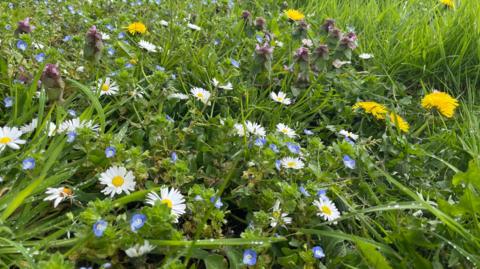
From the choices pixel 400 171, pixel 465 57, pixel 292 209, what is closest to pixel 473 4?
pixel 465 57

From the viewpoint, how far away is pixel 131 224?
1.09m

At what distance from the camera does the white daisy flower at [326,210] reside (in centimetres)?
134

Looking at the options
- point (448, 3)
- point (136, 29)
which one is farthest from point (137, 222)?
point (448, 3)

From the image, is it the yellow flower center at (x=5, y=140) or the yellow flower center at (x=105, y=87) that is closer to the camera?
the yellow flower center at (x=5, y=140)

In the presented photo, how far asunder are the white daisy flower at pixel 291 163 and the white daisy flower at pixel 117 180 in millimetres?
431

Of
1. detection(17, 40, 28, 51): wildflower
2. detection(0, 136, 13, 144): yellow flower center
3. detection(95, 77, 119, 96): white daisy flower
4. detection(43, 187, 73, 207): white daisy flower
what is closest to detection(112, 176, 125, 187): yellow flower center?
detection(43, 187, 73, 207): white daisy flower

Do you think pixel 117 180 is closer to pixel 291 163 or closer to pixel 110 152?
pixel 110 152

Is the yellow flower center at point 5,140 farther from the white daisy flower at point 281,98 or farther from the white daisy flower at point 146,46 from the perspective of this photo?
the white daisy flower at point 281,98

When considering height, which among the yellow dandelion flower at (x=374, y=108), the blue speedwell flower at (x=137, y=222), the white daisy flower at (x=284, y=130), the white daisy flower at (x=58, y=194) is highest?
the blue speedwell flower at (x=137, y=222)

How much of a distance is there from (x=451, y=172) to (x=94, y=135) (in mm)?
1150

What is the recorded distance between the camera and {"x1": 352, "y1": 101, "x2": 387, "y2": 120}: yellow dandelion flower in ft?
6.30

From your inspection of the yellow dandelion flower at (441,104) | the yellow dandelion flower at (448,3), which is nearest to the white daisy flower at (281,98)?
the yellow dandelion flower at (441,104)

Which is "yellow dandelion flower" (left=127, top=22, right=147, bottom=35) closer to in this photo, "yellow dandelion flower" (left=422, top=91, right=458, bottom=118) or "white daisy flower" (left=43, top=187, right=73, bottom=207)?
"white daisy flower" (left=43, top=187, right=73, bottom=207)

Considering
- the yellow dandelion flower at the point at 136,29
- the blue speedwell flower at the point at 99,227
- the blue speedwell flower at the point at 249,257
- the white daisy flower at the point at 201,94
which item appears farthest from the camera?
the yellow dandelion flower at the point at 136,29
